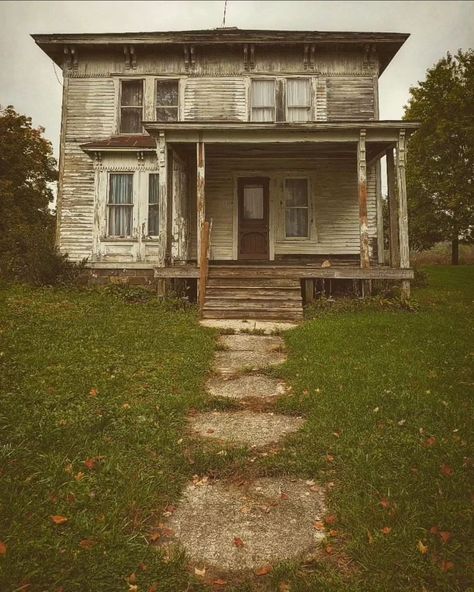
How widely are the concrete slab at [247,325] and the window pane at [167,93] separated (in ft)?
29.2

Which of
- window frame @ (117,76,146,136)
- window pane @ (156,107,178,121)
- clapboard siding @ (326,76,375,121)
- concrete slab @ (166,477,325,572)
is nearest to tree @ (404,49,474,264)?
clapboard siding @ (326,76,375,121)

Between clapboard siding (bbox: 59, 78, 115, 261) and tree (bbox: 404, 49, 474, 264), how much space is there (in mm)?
18021

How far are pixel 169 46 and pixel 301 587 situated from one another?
1592 cm

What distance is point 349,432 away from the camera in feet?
13.5

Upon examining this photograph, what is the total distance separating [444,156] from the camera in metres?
25.8

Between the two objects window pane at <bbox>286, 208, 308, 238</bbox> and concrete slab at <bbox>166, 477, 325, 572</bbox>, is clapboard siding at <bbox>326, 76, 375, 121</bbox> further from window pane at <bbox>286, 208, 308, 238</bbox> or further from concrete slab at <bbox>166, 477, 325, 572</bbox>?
concrete slab at <bbox>166, 477, 325, 572</bbox>

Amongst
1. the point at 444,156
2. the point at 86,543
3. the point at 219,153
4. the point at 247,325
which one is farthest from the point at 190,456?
the point at 444,156

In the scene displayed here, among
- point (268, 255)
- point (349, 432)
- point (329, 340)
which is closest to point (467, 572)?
point (349, 432)

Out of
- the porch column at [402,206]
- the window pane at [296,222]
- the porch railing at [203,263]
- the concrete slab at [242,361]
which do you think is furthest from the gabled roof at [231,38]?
the concrete slab at [242,361]

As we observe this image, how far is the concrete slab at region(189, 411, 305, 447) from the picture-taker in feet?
13.8

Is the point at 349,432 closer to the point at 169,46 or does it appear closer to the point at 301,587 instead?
the point at 301,587

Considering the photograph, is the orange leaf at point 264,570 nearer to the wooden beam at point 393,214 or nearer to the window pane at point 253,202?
the wooden beam at point 393,214

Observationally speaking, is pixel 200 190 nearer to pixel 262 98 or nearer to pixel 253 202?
pixel 253 202

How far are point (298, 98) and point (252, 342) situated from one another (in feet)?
33.7
